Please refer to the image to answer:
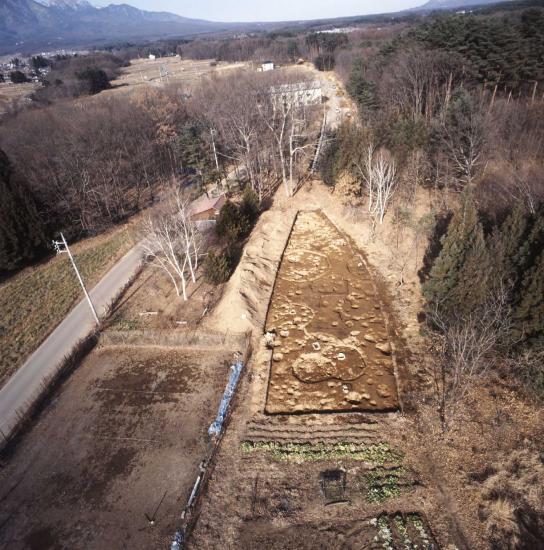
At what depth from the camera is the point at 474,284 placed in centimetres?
1661

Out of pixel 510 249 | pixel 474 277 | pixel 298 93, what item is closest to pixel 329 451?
pixel 474 277

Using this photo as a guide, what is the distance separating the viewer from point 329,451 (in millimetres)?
14531

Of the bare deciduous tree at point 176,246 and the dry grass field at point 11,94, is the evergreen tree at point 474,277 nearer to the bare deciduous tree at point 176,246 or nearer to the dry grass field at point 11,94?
the bare deciduous tree at point 176,246

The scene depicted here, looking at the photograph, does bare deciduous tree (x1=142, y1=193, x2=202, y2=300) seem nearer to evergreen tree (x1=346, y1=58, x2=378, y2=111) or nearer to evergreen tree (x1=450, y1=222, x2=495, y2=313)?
evergreen tree (x1=450, y1=222, x2=495, y2=313)

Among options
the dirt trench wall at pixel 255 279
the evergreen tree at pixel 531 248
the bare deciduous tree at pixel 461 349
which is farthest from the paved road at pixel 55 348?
the evergreen tree at pixel 531 248

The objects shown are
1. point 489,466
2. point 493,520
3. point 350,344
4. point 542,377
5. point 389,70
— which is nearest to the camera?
point 493,520

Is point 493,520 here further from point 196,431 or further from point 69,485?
point 69,485

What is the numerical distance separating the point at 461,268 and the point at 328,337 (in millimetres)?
7717

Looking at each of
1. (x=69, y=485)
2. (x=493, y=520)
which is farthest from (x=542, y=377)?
(x=69, y=485)

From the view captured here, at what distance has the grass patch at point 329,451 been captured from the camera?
14.2 metres

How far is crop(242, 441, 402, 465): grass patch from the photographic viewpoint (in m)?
14.2

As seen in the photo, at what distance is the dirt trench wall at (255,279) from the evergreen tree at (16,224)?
18.7m

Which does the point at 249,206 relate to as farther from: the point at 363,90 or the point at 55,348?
the point at 363,90

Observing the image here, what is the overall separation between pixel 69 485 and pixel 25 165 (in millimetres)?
32948
